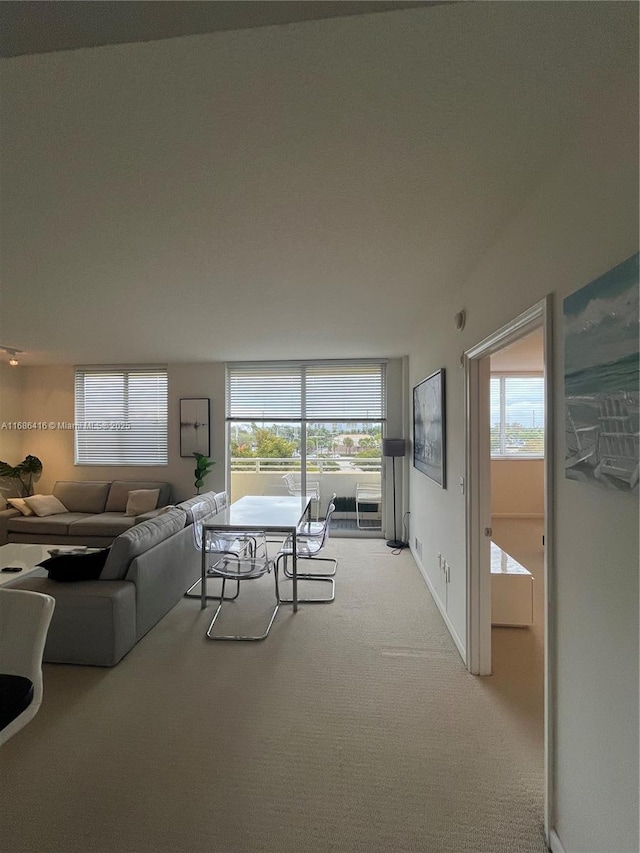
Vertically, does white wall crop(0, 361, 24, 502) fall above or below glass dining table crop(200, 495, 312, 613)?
above

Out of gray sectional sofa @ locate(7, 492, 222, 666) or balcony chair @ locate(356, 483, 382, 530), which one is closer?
gray sectional sofa @ locate(7, 492, 222, 666)

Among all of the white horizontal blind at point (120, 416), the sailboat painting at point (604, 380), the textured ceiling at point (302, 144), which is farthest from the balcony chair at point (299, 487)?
the sailboat painting at point (604, 380)

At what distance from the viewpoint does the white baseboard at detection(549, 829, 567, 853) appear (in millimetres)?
1348

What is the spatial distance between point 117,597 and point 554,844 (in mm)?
2529

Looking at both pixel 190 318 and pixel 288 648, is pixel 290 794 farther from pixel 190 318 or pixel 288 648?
pixel 190 318

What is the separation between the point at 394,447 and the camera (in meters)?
4.93

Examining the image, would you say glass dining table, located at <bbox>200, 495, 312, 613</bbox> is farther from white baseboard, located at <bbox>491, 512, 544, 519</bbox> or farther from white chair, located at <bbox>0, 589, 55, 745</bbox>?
white baseboard, located at <bbox>491, 512, 544, 519</bbox>

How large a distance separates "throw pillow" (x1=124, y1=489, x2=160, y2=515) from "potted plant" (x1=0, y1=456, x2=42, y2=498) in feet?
5.74

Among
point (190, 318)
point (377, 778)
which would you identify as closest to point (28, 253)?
point (190, 318)

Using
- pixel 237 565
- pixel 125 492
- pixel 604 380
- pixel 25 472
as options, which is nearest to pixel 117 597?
pixel 237 565

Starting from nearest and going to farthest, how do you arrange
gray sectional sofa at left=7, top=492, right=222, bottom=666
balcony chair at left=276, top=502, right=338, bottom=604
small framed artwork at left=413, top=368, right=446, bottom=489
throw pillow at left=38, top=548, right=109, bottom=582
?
gray sectional sofa at left=7, top=492, right=222, bottom=666 < throw pillow at left=38, top=548, right=109, bottom=582 < small framed artwork at left=413, top=368, right=446, bottom=489 < balcony chair at left=276, top=502, right=338, bottom=604

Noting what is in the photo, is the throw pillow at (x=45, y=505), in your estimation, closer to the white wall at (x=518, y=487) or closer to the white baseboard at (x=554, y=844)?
the white baseboard at (x=554, y=844)

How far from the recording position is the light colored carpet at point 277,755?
145 centimetres

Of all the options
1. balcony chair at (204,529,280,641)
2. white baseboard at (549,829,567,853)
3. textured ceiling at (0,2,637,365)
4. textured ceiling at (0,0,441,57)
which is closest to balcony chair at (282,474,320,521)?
balcony chair at (204,529,280,641)
